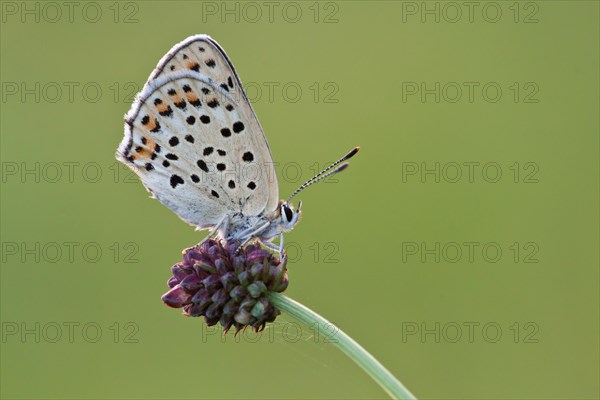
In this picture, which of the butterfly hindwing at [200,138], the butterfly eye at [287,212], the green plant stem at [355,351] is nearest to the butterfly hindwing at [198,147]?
the butterfly hindwing at [200,138]

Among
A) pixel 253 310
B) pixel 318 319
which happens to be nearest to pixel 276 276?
pixel 253 310

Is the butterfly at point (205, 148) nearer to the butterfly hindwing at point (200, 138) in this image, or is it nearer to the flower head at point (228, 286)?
the butterfly hindwing at point (200, 138)

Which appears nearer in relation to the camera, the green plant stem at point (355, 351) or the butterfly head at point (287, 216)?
the green plant stem at point (355, 351)

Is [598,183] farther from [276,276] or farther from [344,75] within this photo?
[276,276]

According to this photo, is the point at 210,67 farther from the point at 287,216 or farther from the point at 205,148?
the point at 287,216

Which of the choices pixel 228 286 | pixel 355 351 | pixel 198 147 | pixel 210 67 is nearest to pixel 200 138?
pixel 198 147

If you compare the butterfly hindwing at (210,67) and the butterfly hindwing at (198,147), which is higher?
the butterfly hindwing at (210,67)
